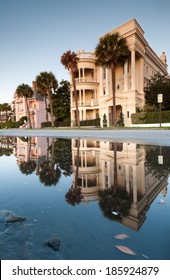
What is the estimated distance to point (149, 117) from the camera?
94.2ft

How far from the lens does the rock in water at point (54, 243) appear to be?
1870 mm

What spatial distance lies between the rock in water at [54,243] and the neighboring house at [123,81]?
106ft

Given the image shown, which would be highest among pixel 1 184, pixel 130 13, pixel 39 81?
pixel 130 13

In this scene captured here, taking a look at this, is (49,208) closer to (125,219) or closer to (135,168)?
(125,219)

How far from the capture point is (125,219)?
2.44 m

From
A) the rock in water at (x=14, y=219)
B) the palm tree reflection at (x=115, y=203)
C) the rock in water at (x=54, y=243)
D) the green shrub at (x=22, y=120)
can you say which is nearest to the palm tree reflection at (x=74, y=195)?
the palm tree reflection at (x=115, y=203)

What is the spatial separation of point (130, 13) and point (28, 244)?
1495 inches

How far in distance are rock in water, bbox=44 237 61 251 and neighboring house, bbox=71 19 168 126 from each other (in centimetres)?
3233

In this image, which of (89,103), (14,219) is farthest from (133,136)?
(89,103)

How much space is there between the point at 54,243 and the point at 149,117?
2864cm

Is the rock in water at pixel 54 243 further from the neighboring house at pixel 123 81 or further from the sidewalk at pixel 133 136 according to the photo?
the neighboring house at pixel 123 81

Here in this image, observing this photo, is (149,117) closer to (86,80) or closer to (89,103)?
(89,103)

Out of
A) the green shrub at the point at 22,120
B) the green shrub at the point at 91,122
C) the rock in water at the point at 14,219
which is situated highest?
the green shrub at the point at 22,120
